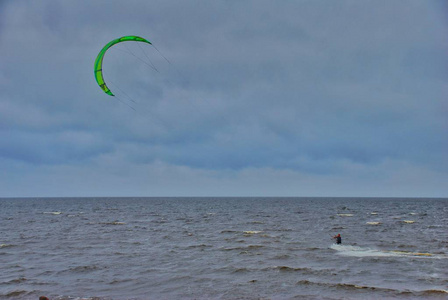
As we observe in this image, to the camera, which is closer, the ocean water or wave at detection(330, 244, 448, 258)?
the ocean water

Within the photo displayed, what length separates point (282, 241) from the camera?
38594 millimetres

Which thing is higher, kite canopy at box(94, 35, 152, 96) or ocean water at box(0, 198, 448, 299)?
kite canopy at box(94, 35, 152, 96)

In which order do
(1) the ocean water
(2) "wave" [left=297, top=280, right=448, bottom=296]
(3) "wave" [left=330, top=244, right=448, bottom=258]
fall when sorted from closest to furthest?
(2) "wave" [left=297, top=280, right=448, bottom=296] < (1) the ocean water < (3) "wave" [left=330, top=244, right=448, bottom=258]

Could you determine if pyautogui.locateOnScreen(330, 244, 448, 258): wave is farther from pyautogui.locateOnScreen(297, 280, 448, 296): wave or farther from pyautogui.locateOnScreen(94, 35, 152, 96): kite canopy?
pyautogui.locateOnScreen(94, 35, 152, 96): kite canopy

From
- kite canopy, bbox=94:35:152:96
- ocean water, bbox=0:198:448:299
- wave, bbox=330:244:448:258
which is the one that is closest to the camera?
ocean water, bbox=0:198:448:299

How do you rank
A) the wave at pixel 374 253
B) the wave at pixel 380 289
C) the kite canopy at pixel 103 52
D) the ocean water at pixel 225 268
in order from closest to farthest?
the wave at pixel 380 289
the ocean water at pixel 225 268
the kite canopy at pixel 103 52
the wave at pixel 374 253

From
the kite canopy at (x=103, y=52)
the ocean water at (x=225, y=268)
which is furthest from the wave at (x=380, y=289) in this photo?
the kite canopy at (x=103, y=52)

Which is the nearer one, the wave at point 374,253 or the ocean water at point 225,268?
the ocean water at point 225,268

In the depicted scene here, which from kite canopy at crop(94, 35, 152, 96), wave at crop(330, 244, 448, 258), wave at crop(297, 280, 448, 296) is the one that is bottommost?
wave at crop(297, 280, 448, 296)

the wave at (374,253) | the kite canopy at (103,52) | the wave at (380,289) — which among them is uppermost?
the kite canopy at (103,52)

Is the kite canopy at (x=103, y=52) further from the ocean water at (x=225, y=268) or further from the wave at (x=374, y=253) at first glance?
the wave at (x=374, y=253)

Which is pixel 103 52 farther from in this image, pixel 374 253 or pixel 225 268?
pixel 374 253

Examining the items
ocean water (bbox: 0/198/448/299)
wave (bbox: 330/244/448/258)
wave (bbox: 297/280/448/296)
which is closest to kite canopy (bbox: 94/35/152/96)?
ocean water (bbox: 0/198/448/299)

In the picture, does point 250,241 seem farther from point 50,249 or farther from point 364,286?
point 50,249
